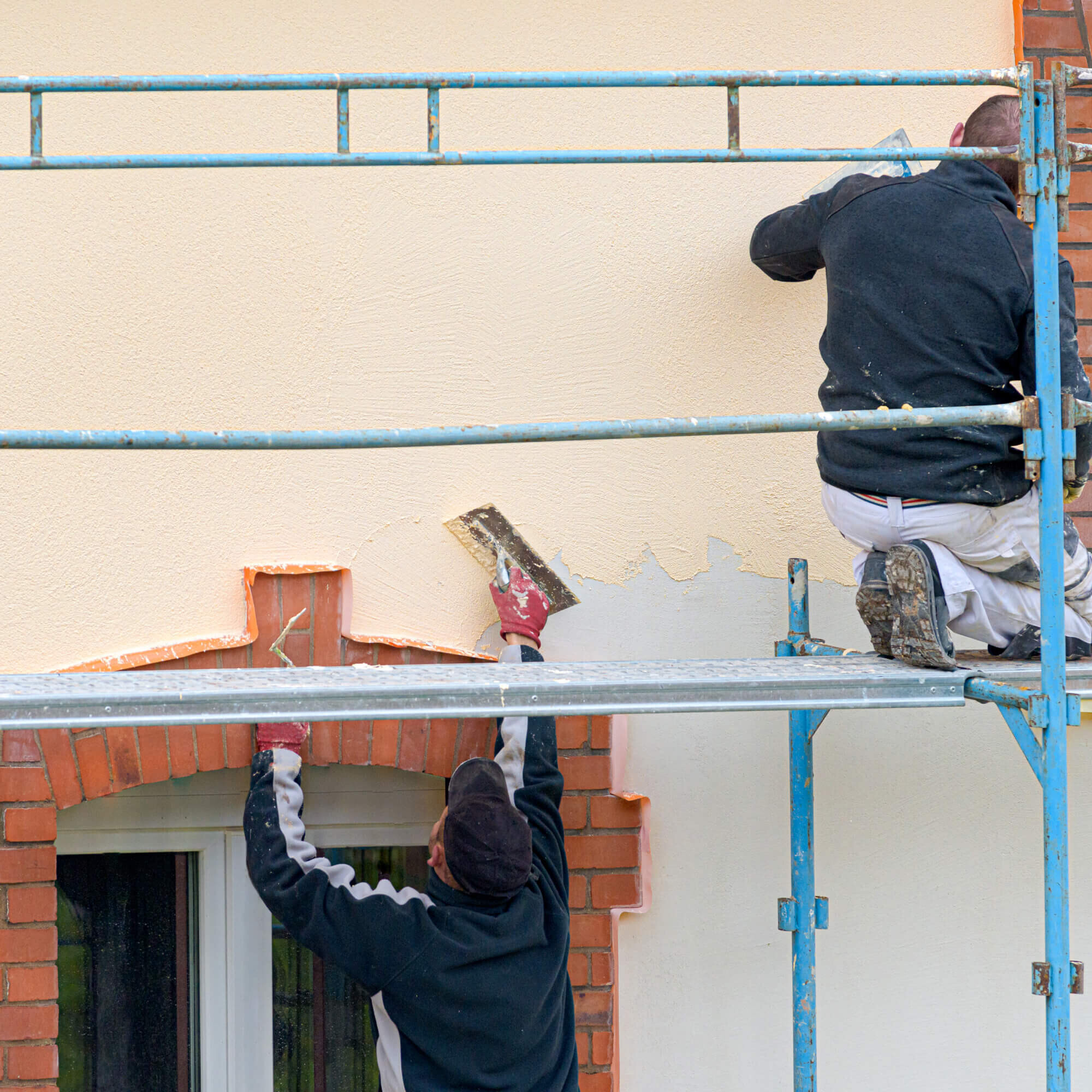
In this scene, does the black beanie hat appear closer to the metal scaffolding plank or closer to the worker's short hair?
the metal scaffolding plank

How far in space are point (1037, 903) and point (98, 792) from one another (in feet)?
7.28

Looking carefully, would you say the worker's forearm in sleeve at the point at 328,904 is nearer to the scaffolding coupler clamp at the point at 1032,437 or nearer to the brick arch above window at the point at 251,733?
the brick arch above window at the point at 251,733

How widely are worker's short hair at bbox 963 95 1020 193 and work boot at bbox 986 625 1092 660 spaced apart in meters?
0.92

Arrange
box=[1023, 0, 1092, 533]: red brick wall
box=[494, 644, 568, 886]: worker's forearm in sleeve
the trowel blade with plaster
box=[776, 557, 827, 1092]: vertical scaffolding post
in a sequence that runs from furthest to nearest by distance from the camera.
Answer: box=[1023, 0, 1092, 533]: red brick wall < the trowel blade with plaster < box=[776, 557, 827, 1092]: vertical scaffolding post < box=[494, 644, 568, 886]: worker's forearm in sleeve

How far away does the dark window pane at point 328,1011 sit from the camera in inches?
121

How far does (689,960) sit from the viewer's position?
9.94 feet

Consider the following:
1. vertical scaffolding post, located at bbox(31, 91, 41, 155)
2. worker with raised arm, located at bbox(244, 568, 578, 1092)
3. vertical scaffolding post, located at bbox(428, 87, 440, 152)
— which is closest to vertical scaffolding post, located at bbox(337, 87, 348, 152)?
vertical scaffolding post, located at bbox(428, 87, 440, 152)

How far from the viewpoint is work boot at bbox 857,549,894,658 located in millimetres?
2508

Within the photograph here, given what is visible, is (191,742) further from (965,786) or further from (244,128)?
(965,786)

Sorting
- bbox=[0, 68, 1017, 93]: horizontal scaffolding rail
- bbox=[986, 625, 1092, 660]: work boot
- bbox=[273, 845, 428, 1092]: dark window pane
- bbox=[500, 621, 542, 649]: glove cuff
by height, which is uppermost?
bbox=[0, 68, 1017, 93]: horizontal scaffolding rail

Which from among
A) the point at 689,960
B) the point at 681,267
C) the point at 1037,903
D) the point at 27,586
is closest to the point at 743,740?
the point at 689,960

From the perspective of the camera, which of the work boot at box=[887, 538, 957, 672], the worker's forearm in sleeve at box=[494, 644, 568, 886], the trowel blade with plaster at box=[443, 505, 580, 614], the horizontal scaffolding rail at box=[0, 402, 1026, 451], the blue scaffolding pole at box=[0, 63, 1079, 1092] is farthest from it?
the trowel blade with plaster at box=[443, 505, 580, 614]

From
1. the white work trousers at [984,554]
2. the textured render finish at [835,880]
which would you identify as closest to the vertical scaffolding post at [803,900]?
the textured render finish at [835,880]

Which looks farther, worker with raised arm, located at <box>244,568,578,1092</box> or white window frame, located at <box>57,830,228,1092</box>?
white window frame, located at <box>57,830,228,1092</box>
